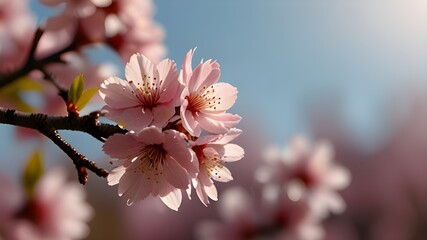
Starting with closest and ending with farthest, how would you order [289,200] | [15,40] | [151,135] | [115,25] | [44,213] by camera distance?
[151,135], [115,25], [15,40], [44,213], [289,200]

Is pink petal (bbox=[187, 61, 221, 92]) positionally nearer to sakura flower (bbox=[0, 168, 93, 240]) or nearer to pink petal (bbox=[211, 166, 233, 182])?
pink petal (bbox=[211, 166, 233, 182])

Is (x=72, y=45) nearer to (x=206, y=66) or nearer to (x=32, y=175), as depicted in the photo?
(x=32, y=175)

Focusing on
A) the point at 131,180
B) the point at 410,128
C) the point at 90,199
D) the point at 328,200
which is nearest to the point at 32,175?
the point at 131,180

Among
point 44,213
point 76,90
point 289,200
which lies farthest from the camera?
point 289,200

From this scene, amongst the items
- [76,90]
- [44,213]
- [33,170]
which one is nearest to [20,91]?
[33,170]

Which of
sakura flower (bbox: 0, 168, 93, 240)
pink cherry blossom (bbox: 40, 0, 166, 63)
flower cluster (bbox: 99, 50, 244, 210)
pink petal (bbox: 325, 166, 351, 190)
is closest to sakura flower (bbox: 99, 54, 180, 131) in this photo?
flower cluster (bbox: 99, 50, 244, 210)

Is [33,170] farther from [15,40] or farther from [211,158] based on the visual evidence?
[211,158]

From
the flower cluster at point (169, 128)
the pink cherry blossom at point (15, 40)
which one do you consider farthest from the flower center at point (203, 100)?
the pink cherry blossom at point (15, 40)
